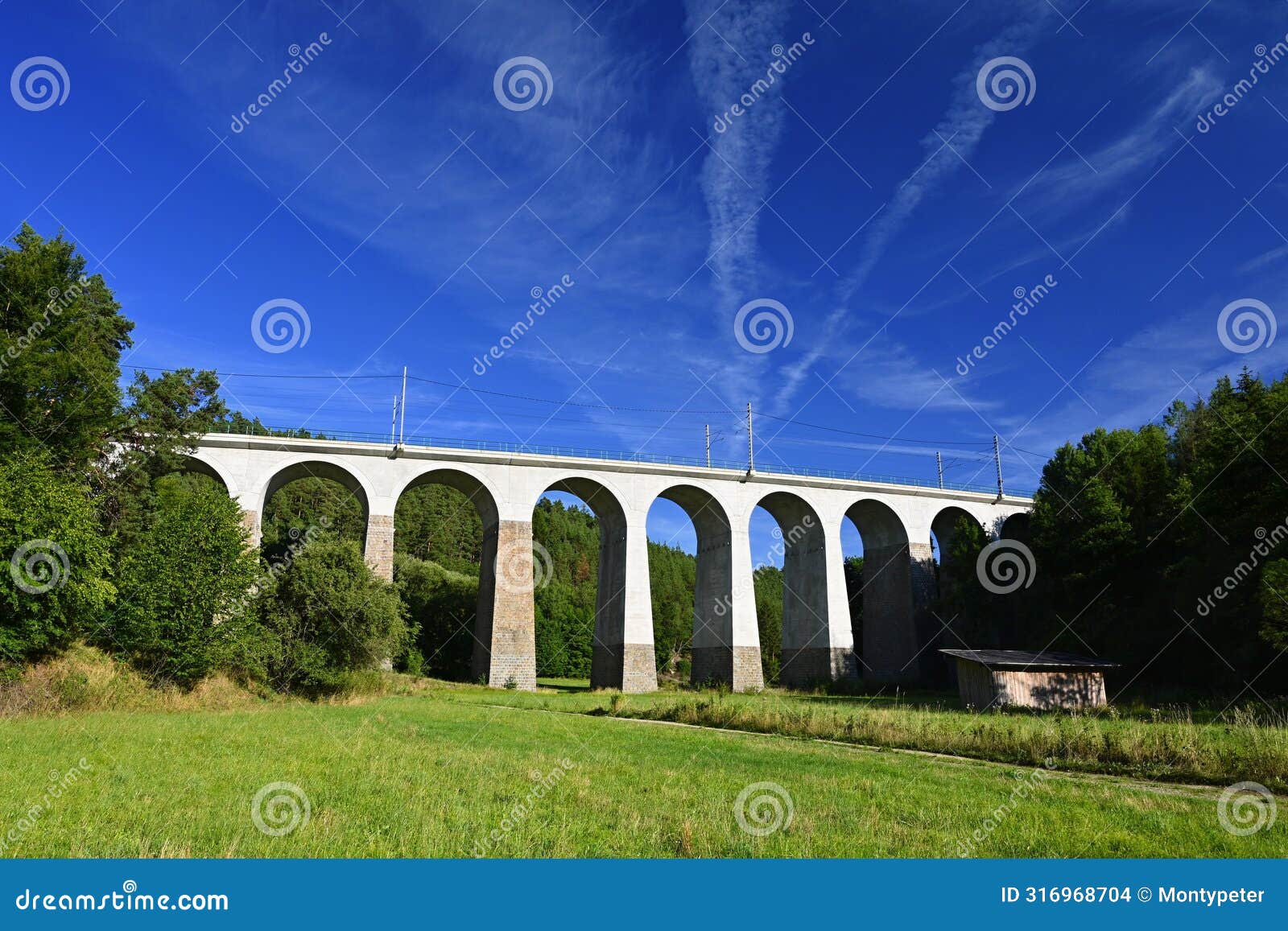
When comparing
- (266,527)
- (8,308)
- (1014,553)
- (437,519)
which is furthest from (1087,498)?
(437,519)

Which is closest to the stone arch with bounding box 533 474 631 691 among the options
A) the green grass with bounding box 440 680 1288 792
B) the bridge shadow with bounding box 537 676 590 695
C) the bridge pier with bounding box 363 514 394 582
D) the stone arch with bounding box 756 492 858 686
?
the bridge shadow with bounding box 537 676 590 695

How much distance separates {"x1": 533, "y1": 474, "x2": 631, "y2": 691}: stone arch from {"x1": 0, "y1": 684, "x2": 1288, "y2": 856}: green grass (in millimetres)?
22104

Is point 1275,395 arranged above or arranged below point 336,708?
above

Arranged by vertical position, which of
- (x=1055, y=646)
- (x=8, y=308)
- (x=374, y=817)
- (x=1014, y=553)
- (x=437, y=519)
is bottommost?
(x=374, y=817)

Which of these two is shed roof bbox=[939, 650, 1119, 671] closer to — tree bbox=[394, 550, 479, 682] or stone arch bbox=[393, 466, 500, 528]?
stone arch bbox=[393, 466, 500, 528]

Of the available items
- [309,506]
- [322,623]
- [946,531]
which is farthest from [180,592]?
[946,531]

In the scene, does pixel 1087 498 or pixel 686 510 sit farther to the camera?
pixel 686 510

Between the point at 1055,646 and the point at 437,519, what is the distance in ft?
164

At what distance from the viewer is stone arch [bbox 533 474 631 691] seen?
35.8 meters

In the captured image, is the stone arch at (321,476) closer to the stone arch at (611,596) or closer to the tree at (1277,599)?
the stone arch at (611,596)

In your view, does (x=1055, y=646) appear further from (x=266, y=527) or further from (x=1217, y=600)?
(x=266, y=527)

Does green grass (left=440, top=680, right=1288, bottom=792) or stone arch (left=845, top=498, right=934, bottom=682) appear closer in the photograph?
green grass (left=440, top=680, right=1288, bottom=792)

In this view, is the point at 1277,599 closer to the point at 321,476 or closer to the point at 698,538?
the point at 698,538

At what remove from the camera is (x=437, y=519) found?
219ft
